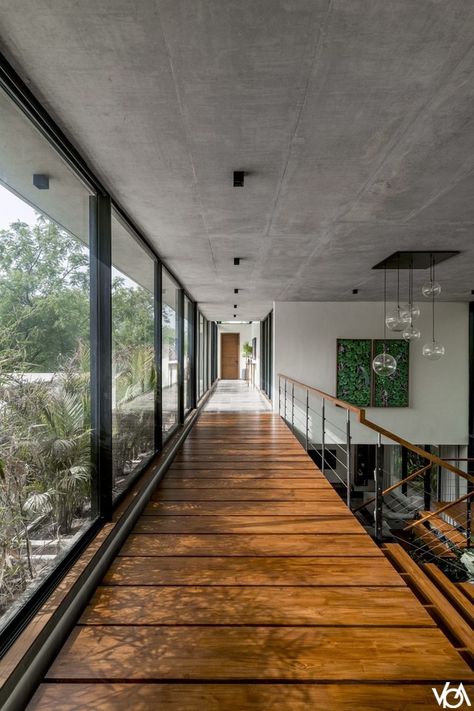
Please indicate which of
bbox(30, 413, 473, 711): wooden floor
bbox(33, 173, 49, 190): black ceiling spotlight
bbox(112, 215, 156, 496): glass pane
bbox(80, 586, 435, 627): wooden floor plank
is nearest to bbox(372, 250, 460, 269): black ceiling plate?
bbox(112, 215, 156, 496): glass pane

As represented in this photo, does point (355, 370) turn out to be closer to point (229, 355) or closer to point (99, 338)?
point (99, 338)

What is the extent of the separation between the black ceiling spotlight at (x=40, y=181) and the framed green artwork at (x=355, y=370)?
5184 mm

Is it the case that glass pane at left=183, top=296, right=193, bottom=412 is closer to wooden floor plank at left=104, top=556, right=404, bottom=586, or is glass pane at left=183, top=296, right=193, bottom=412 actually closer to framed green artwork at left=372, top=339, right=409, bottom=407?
framed green artwork at left=372, top=339, right=409, bottom=407

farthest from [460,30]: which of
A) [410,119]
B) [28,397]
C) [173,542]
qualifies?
[173,542]

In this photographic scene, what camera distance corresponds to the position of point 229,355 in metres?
13.8

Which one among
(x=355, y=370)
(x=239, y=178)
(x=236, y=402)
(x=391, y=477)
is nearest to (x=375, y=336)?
(x=355, y=370)

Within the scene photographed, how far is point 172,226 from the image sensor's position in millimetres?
2738

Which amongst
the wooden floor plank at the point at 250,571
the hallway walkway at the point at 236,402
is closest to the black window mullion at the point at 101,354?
the wooden floor plank at the point at 250,571

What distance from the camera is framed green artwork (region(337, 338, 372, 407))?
620 centimetres

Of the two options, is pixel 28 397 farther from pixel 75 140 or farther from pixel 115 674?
pixel 75 140

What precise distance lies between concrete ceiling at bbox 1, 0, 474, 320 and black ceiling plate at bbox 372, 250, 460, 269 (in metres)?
0.69

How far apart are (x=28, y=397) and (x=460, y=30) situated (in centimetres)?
155

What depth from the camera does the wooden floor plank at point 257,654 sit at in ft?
4.05

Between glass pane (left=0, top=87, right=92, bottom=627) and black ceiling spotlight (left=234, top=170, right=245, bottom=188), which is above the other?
black ceiling spotlight (left=234, top=170, right=245, bottom=188)
